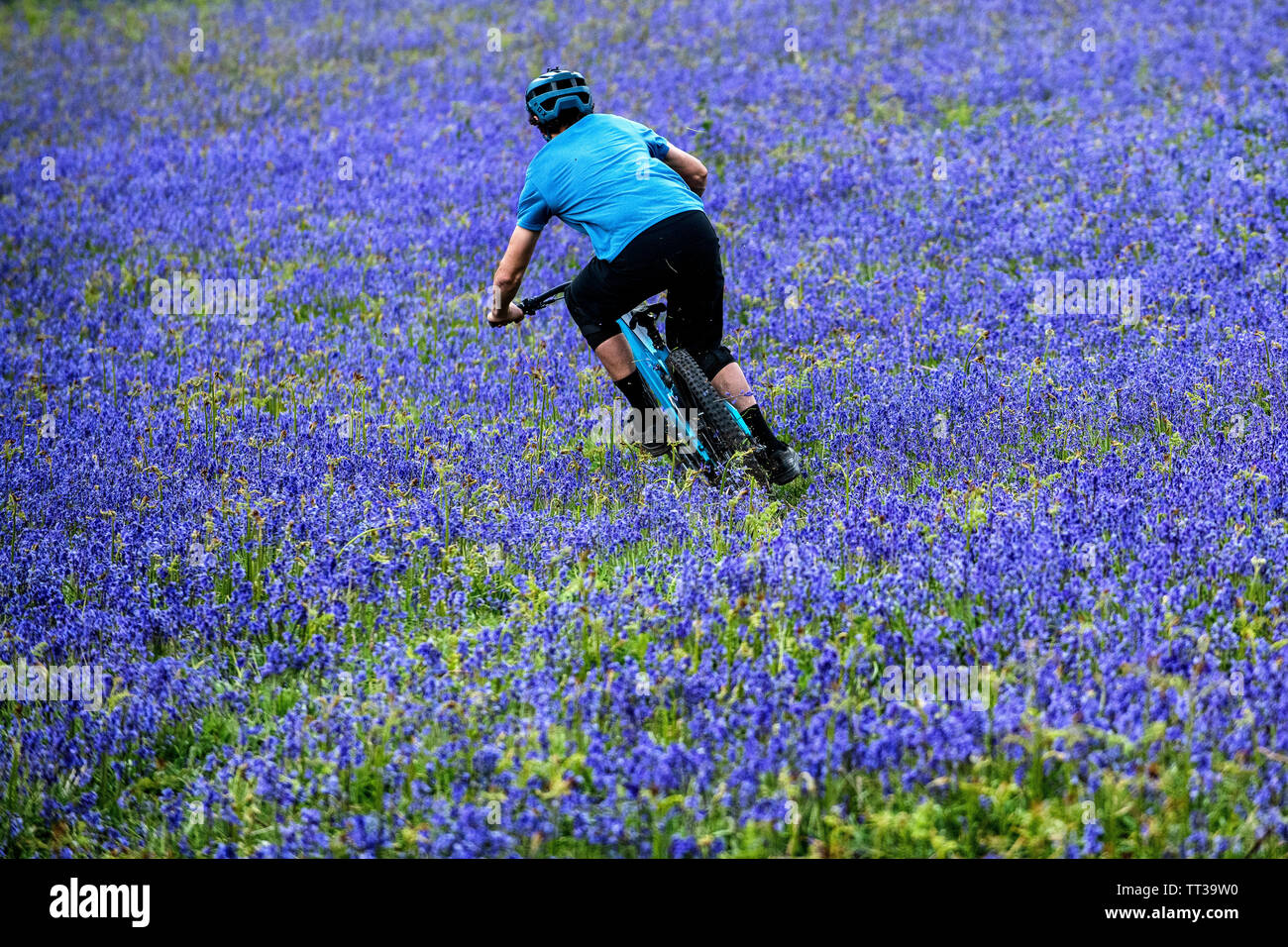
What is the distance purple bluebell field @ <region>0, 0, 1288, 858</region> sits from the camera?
308cm

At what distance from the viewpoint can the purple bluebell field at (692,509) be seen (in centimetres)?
308

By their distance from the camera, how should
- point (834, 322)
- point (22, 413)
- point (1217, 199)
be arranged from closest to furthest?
1. point (22, 413)
2. point (834, 322)
3. point (1217, 199)

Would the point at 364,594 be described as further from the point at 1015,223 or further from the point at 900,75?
the point at 900,75

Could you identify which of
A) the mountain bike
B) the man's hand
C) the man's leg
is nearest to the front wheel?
the mountain bike

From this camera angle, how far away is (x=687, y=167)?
18.6 feet

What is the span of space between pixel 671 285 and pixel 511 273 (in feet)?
2.51

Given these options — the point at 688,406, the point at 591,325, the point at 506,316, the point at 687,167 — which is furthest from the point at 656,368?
the point at 687,167

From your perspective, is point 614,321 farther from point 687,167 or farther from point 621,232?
point 687,167

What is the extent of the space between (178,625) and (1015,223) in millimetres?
7559

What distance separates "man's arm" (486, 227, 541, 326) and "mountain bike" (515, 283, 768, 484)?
0.07 m

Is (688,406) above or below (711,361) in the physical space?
below
